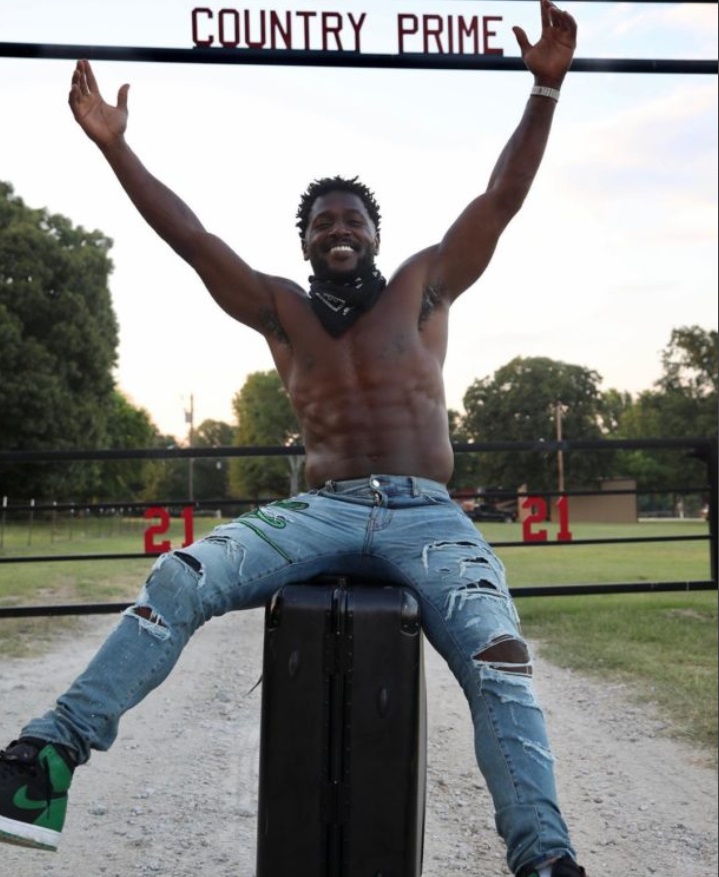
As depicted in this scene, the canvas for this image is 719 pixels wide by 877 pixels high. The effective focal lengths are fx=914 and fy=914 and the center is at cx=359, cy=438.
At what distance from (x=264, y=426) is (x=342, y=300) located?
38.1 meters

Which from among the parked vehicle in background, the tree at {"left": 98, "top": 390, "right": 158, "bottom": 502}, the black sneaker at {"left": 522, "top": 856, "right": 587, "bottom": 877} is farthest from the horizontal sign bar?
the tree at {"left": 98, "top": 390, "right": 158, "bottom": 502}

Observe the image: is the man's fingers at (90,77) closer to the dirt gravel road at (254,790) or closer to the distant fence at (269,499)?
the distant fence at (269,499)

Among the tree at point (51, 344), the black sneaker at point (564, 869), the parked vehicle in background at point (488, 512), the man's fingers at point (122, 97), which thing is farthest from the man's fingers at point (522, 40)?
the parked vehicle in background at point (488, 512)

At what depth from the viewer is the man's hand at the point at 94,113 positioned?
8.26 feet

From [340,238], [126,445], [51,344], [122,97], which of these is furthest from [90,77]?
[126,445]

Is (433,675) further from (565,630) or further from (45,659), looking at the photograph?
(45,659)

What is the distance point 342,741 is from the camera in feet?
6.43

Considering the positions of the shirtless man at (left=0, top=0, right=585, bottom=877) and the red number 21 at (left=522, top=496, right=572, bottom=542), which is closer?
the shirtless man at (left=0, top=0, right=585, bottom=877)

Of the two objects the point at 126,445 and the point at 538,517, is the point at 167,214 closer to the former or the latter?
the point at 538,517

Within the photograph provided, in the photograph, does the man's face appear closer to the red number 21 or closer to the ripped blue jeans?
the ripped blue jeans

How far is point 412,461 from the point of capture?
94.2 inches

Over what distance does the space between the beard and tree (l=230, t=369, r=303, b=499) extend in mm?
36122

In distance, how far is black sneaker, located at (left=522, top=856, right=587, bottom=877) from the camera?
1730mm

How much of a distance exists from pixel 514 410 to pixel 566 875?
46.6 meters
